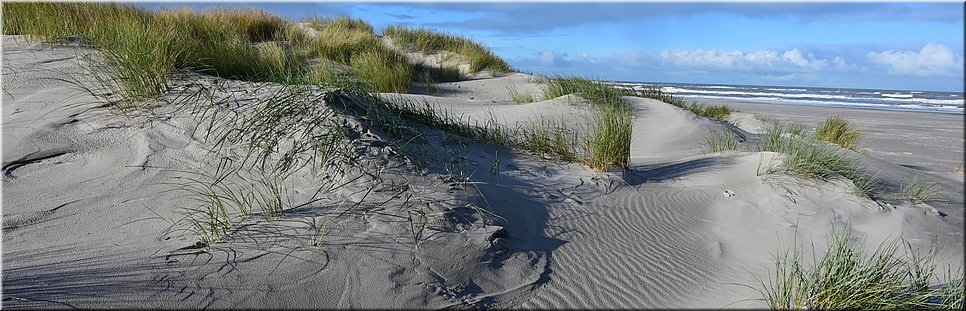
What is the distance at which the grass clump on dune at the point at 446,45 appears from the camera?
14281 millimetres

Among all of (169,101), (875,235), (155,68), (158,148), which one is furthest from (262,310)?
(875,235)

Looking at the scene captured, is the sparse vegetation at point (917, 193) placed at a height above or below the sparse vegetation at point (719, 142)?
below

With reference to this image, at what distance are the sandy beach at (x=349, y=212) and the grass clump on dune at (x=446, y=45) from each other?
9689mm

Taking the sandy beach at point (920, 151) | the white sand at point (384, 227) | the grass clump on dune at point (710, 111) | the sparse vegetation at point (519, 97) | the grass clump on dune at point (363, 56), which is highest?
the grass clump on dune at point (363, 56)

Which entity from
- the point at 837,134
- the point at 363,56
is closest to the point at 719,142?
the point at 837,134

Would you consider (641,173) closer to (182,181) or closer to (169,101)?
(182,181)

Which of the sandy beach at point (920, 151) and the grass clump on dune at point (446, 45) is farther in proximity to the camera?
the grass clump on dune at point (446, 45)

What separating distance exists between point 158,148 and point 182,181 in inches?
19.6

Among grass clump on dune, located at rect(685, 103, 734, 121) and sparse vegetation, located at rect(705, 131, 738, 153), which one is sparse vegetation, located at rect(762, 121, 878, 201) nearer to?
sparse vegetation, located at rect(705, 131, 738, 153)

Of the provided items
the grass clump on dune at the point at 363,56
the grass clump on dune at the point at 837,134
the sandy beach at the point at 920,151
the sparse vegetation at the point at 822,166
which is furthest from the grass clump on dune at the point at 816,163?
the grass clump on dune at the point at 363,56

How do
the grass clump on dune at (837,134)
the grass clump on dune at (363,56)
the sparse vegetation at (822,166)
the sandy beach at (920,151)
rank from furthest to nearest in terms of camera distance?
1. the grass clump on dune at (363,56)
2. the grass clump on dune at (837,134)
3. the sandy beach at (920,151)
4. the sparse vegetation at (822,166)

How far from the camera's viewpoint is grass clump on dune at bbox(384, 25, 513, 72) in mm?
14281

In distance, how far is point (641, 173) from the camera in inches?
174

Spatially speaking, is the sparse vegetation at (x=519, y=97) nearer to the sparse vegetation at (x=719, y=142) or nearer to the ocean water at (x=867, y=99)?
the sparse vegetation at (x=719, y=142)
